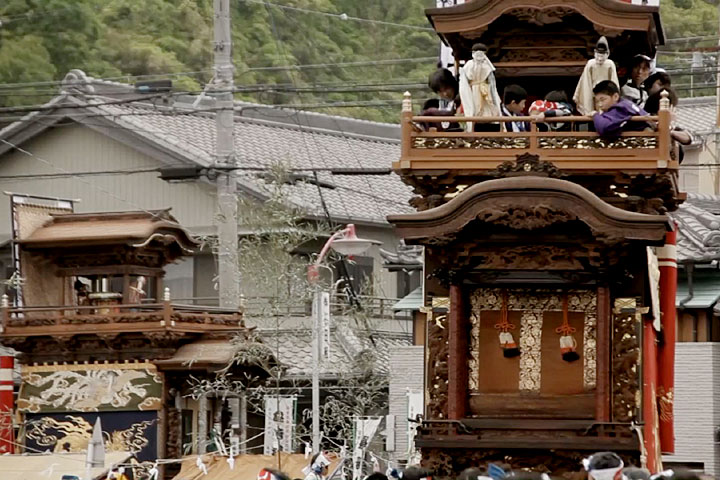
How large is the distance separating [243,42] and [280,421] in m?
23.7

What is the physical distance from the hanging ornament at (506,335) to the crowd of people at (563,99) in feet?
6.81

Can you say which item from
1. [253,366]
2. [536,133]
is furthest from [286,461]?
[536,133]

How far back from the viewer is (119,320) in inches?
1297

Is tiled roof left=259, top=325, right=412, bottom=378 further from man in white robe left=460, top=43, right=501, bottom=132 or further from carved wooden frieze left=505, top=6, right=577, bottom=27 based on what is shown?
carved wooden frieze left=505, top=6, right=577, bottom=27

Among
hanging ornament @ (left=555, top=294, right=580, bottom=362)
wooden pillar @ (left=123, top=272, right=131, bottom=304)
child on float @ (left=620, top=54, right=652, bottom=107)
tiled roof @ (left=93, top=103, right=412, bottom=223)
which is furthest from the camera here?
tiled roof @ (left=93, top=103, right=412, bottom=223)

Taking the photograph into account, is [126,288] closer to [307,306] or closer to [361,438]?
[307,306]

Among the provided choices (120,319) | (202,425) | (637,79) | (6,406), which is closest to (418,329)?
(202,425)

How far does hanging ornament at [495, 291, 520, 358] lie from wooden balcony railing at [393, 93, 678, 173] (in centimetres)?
167

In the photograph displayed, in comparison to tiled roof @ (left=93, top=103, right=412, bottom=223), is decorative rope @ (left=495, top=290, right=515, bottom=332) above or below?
below

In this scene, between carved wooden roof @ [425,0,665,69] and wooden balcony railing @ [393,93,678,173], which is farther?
carved wooden roof @ [425,0,665,69]

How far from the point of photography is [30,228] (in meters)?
34.1

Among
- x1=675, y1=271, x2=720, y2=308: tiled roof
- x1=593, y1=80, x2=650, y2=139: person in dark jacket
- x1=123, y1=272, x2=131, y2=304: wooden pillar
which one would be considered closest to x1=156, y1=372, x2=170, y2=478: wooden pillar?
x1=123, y1=272, x2=131, y2=304: wooden pillar

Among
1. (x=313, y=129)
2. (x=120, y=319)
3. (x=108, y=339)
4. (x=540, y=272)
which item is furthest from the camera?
(x=313, y=129)

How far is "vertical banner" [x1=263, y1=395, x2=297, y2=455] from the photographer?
30.0 m
